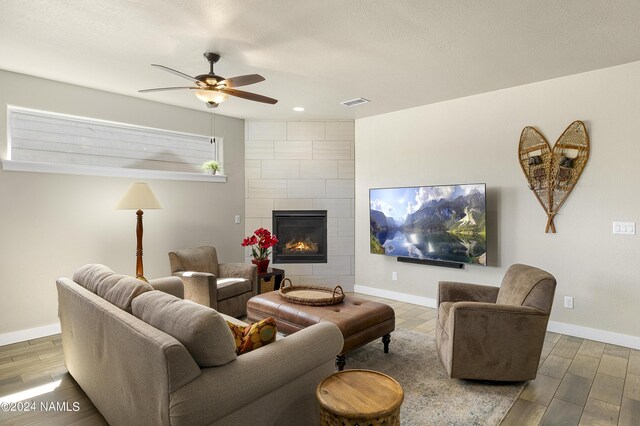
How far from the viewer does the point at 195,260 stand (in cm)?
446

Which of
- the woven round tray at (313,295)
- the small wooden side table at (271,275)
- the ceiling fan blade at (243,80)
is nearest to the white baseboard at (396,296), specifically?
the small wooden side table at (271,275)

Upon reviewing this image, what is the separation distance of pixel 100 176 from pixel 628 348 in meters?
5.68

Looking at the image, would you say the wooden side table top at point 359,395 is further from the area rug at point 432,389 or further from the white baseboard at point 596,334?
the white baseboard at point 596,334

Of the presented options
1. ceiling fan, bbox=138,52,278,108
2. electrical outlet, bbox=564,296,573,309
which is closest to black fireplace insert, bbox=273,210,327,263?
ceiling fan, bbox=138,52,278,108

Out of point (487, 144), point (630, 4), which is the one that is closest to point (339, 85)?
point (487, 144)

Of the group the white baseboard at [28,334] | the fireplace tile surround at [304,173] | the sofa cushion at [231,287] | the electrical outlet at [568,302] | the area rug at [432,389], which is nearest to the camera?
the area rug at [432,389]

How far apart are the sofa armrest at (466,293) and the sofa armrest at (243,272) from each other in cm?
224

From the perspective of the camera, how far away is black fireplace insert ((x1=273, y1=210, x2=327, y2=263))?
5.52 metres

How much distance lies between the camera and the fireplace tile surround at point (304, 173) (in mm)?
5500

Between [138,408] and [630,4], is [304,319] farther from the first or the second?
[630,4]

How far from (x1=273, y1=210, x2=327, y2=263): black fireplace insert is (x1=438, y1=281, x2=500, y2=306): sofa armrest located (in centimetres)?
248

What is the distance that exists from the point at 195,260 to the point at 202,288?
2.31 feet

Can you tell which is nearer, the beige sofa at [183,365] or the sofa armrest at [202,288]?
the beige sofa at [183,365]

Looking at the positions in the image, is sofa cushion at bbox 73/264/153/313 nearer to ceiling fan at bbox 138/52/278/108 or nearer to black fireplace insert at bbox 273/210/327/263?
ceiling fan at bbox 138/52/278/108
